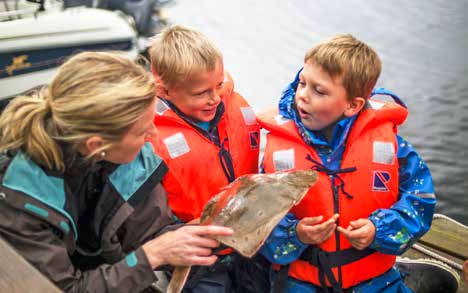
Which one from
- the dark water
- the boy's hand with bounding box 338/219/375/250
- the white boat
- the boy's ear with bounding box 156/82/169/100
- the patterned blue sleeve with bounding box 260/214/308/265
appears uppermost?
the boy's ear with bounding box 156/82/169/100

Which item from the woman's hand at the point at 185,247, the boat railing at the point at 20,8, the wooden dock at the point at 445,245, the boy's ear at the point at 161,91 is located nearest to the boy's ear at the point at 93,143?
the woman's hand at the point at 185,247

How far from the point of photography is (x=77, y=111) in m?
1.56

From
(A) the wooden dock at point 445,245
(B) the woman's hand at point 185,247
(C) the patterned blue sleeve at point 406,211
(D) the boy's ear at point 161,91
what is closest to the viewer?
(B) the woman's hand at point 185,247

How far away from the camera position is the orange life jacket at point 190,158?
220cm

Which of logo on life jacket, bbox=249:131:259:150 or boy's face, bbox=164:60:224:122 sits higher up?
boy's face, bbox=164:60:224:122

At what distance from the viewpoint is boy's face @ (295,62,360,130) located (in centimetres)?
210

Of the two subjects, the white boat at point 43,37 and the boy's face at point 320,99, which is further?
the white boat at point 43,37

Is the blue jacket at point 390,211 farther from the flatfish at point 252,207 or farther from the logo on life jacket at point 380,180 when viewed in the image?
the flatfish at point 252,207

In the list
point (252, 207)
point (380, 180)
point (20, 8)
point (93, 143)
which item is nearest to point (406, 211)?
point (380, 180)

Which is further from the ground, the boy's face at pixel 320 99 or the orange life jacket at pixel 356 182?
the boy's face at pixel 320 99

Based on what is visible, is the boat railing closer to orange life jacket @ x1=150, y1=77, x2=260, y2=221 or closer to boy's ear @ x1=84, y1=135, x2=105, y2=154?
orange life jacket @ x1=150, y1=77, x2=260, y2=221

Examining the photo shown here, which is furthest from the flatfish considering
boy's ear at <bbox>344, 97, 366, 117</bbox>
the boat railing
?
the boat railing

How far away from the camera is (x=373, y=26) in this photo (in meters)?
8.51

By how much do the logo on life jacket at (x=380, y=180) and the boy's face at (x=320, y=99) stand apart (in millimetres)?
324
